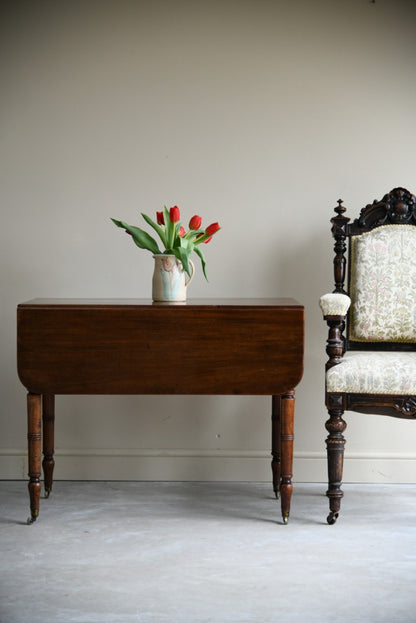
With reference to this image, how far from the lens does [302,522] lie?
253 centimetres

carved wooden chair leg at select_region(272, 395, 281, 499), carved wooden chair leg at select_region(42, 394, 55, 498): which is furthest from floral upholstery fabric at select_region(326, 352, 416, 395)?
carved wooden chair leg at select_region(42, 394, 55, 498)

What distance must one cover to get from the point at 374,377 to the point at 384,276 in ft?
1.72

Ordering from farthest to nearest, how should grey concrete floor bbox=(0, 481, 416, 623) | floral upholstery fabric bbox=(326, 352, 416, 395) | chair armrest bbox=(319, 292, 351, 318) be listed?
chair armrest bbox=(319, 292, 351, 318) < floral upholstery fabric bbox=(326, 352, 416, 395) < grey concrete floor bbox=(0, 481, 416, 623)

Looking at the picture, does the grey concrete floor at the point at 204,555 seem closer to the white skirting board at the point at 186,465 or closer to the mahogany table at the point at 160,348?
the white skirting board at the point at 186,465

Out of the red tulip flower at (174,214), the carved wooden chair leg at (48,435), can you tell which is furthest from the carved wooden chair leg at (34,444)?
the red tulip flower at (174,214)

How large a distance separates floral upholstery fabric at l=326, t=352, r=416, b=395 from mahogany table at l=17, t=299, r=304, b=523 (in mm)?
130

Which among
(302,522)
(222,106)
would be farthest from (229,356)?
(222,106)

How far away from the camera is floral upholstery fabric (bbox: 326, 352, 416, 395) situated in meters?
2.41

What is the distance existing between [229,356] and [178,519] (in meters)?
0.61

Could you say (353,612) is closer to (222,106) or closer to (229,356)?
(229,356)

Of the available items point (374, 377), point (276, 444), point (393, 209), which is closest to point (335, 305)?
point (374, 377)

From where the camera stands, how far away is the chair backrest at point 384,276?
2.79 metres

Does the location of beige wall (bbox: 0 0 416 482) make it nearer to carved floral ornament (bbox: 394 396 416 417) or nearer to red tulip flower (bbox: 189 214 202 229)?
red tulip flower (bbox: 189 214 202 229)

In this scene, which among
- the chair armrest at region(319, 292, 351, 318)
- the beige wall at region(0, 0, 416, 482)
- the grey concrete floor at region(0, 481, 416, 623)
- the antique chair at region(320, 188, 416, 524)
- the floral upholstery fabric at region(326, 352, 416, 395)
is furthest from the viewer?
the beige wall at region(0, 0, 416, 482)
